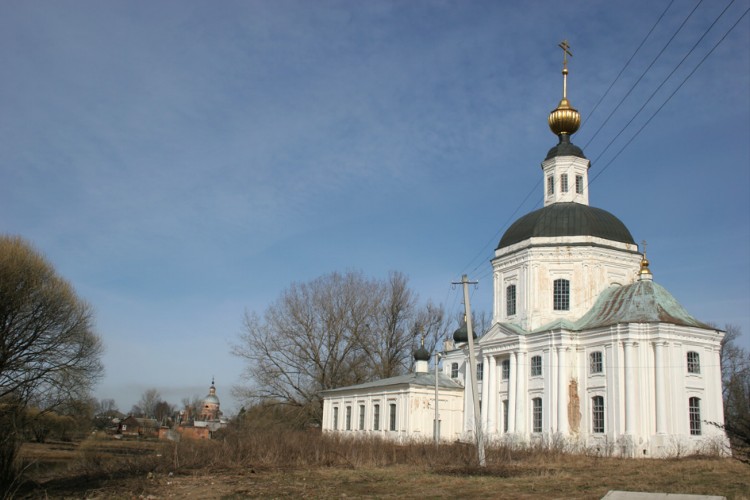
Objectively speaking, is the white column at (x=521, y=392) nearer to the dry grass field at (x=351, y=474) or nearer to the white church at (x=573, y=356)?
the white church at (x=573, y=356)

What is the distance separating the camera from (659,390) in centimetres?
2917

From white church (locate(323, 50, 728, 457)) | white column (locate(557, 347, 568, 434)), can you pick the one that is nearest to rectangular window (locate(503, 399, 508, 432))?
white church (locate(323, 50, 728, 457))

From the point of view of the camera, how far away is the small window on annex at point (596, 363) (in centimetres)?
3152

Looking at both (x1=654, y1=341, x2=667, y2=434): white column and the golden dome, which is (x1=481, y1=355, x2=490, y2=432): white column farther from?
the golden dome

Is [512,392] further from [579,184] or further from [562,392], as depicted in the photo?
[579,184]

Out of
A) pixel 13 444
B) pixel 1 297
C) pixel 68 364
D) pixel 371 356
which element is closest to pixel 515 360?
pixel 371 356

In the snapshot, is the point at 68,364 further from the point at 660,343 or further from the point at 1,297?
the point at 660,343

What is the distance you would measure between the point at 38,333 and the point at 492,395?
22.3 metres

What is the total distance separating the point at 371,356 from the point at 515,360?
18.3 meters

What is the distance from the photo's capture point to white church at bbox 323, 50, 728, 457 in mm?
29391

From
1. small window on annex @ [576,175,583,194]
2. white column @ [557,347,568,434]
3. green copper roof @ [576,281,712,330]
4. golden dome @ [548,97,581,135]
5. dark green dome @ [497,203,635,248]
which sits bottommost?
white column @ [557,347,568,434]

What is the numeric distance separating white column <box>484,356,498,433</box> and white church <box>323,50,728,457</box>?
0.05m

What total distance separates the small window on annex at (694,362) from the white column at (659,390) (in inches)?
60.8

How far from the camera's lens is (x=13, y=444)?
10.4 meters
